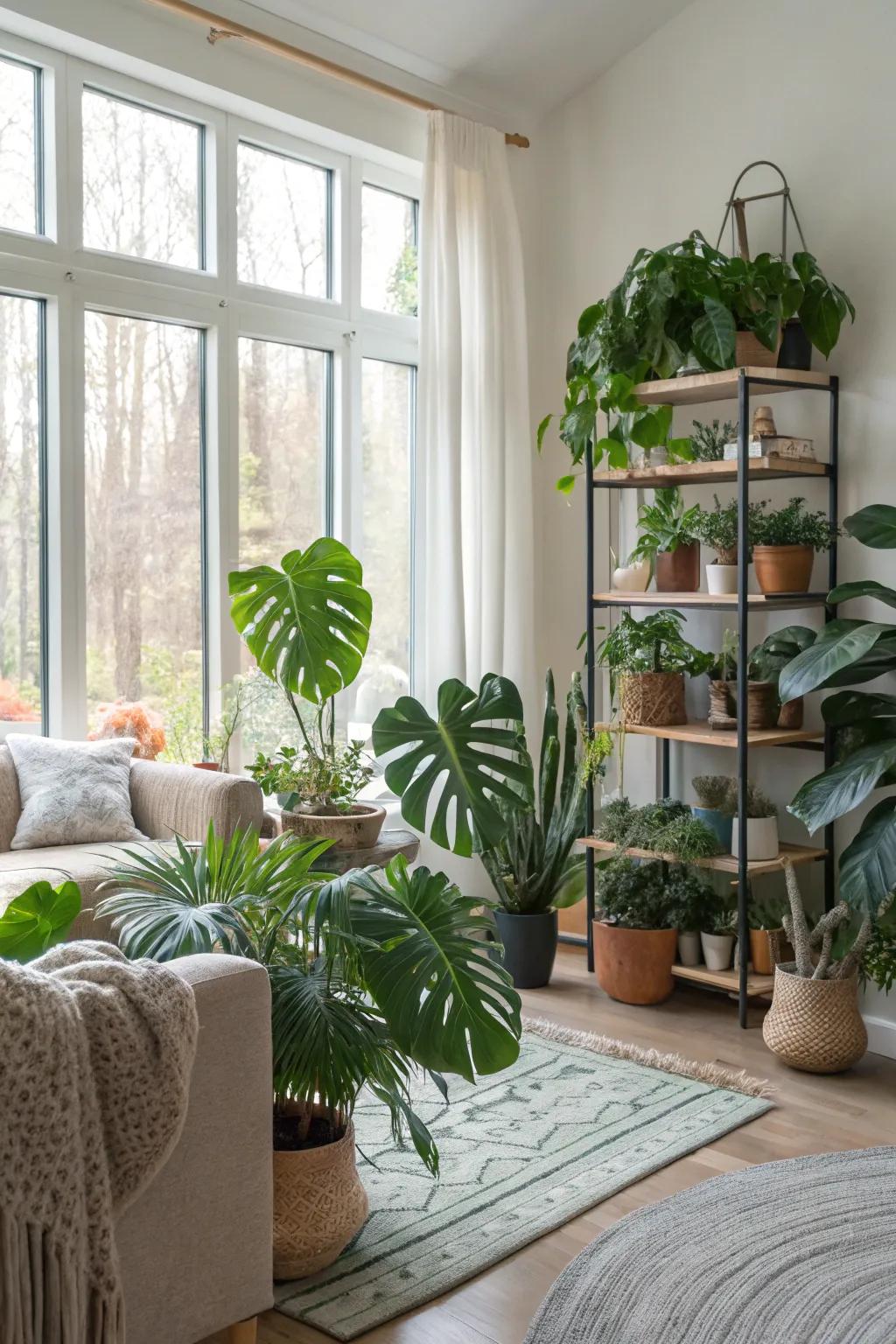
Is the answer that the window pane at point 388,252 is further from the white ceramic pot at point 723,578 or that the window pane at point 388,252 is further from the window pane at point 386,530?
the white ceramic pot at point 723,578

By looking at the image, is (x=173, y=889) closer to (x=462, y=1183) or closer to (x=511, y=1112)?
(x=462, y=1183)

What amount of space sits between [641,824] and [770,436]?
1233 mm

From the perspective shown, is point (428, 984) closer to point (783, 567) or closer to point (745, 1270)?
point (745, 1270)

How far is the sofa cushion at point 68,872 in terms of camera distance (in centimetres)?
311

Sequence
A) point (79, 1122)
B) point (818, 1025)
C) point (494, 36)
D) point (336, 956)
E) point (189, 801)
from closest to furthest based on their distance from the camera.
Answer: point (79, 1122)
point (336, 956)
point (818, 1025)
point (189, 801)
point (494, 36)

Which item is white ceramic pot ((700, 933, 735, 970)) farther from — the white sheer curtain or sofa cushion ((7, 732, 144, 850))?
sofa cushion ((7, 732, 144, 850))

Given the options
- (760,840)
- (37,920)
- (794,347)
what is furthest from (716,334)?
(37,920)

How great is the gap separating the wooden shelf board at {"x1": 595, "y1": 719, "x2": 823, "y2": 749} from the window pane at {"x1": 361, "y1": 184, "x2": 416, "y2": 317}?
6.14 ft

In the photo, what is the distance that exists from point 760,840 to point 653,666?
66cm

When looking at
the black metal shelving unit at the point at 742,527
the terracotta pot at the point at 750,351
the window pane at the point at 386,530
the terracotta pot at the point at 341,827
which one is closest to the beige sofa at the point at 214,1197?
the terracotta pot at the point at 341,827

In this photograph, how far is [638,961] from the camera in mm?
3895

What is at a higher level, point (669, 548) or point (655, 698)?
point (669, 548)

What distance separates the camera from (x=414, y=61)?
4.33 metres

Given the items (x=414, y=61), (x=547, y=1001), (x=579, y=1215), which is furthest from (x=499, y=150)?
(x=579, y=1215)
